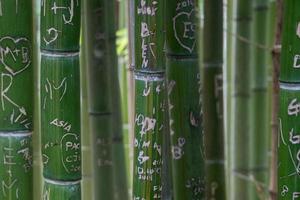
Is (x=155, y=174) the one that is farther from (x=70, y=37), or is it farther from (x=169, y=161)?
(x=70, y=37)

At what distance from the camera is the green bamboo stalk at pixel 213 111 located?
47.4 inches

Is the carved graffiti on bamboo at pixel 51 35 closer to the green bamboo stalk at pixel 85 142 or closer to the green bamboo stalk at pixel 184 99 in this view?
the green bamboo stalk at pixel 184 99

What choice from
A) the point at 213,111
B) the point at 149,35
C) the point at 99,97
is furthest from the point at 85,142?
the point at 149,35

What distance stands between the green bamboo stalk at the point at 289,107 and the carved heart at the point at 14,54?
39cm

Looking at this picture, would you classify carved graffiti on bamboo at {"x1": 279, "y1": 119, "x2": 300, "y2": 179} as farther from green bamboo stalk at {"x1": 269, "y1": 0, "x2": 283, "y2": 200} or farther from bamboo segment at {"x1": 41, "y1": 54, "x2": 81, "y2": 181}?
bamboo segment at {"x1": 41, "y1": 54, "x2": 81, "y2": 181}

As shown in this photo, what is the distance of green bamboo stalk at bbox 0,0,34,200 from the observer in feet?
3.15

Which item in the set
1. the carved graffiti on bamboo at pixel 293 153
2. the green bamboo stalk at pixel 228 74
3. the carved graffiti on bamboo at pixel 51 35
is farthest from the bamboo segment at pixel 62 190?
the green bamboo stalk at pixel 228 74

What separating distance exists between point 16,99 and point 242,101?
60 centimetres

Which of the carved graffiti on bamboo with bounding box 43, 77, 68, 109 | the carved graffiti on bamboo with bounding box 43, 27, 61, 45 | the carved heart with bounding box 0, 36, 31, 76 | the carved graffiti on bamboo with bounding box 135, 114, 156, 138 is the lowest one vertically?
the carved graffiti on bamboo with bounding box 135, 114, 156, 138

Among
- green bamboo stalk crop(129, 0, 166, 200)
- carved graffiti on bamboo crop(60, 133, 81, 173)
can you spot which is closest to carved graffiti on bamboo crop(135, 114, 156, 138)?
green bamboo stalk crop(129, 0, 166, 200)

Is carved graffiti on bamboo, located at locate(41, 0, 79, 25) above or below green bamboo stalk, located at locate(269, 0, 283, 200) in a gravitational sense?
above

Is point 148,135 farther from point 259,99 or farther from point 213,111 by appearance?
point 259,99

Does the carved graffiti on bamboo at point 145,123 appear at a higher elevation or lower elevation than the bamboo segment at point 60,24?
lower

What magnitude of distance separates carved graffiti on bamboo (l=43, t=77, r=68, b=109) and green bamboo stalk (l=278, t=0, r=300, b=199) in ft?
1.04
